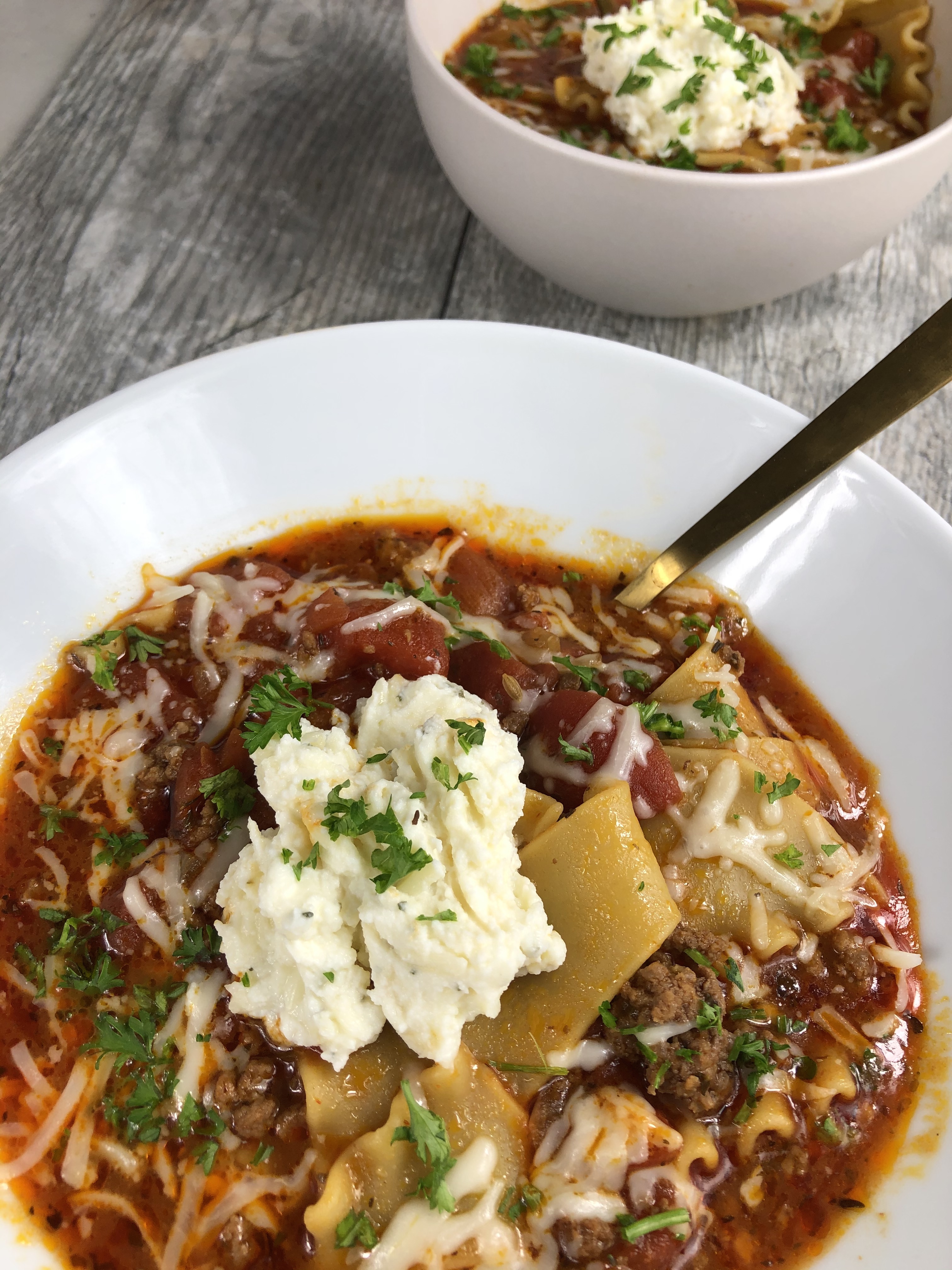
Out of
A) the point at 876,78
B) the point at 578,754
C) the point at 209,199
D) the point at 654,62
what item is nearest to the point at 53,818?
the point at 578,754

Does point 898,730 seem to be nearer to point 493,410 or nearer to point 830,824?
point 830,824

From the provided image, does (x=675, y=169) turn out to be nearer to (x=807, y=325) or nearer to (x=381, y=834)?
(x=807, y=325)

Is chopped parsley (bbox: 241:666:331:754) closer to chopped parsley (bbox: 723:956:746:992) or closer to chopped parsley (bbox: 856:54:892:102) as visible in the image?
chopped parsley (bbox: 723:956:746:992)

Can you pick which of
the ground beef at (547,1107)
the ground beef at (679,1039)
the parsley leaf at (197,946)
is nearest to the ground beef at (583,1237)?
the ground beef at (547,1107)

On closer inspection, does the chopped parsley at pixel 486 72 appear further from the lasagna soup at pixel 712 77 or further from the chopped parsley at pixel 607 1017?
the chopped parsley at pixel 607 1017

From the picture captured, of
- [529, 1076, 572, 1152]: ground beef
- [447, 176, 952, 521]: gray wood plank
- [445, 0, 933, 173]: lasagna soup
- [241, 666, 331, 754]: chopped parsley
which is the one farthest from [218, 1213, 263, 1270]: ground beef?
[445, 0, 933, 173]: lasagna soup

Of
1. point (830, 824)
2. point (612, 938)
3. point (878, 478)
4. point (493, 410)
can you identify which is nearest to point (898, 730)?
point (830, 824)

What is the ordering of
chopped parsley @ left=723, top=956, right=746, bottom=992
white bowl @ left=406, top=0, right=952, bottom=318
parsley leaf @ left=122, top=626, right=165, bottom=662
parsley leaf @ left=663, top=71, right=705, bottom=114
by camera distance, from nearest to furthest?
chopped parsley @ left=723, top=956, right=746, bottom=992 → parsley leaf @ left=122, top=626, right=165, bottom=662 → white bowl @ left=406, top=0, right=952, bottom=318 → parsley leaf @ left=663, top=71, right=705, bottom=114
